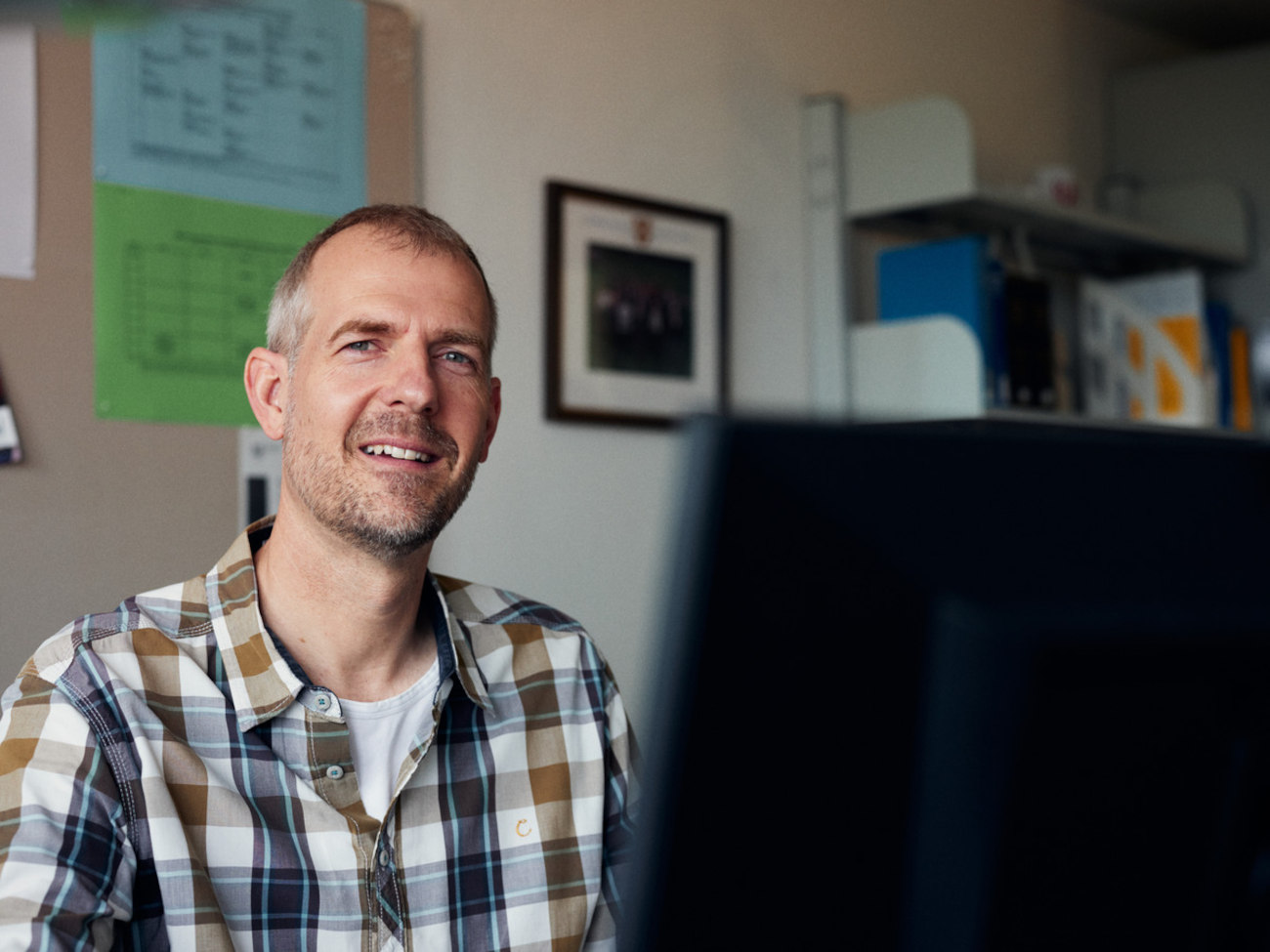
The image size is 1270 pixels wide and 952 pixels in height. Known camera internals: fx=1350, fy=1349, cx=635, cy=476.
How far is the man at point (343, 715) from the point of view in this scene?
0.98 meters

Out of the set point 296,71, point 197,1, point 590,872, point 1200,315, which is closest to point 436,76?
point 296,71

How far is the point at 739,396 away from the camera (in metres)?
2.52

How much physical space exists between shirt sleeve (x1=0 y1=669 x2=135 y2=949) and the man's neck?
0.74ft

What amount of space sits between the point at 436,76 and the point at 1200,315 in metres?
1.88

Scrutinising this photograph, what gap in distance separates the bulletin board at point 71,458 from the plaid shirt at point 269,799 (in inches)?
23.8

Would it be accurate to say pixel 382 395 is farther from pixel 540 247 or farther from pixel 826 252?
pixel 826 252

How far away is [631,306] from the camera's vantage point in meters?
2.40

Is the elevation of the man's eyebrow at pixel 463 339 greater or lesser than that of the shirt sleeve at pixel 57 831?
greater

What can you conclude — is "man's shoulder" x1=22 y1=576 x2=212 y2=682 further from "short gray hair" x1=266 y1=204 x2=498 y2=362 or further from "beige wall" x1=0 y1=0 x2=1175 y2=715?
"beige wall" x1=0 y1=0 x2=1175 y2=715

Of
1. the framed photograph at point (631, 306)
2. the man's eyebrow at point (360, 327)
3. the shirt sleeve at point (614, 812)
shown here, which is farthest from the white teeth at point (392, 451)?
the framed photograph at point (631, 306)

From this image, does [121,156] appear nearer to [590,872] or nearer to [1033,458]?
[590,872]

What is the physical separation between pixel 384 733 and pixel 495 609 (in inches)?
9.0

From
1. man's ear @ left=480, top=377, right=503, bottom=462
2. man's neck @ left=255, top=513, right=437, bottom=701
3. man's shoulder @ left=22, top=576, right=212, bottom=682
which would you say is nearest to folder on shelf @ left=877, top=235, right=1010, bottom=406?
man's ear @ left=480, top=377, right=503, bottom=462

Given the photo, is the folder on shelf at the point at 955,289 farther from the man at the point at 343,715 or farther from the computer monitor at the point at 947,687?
the computer monitor at the point at 947,687
